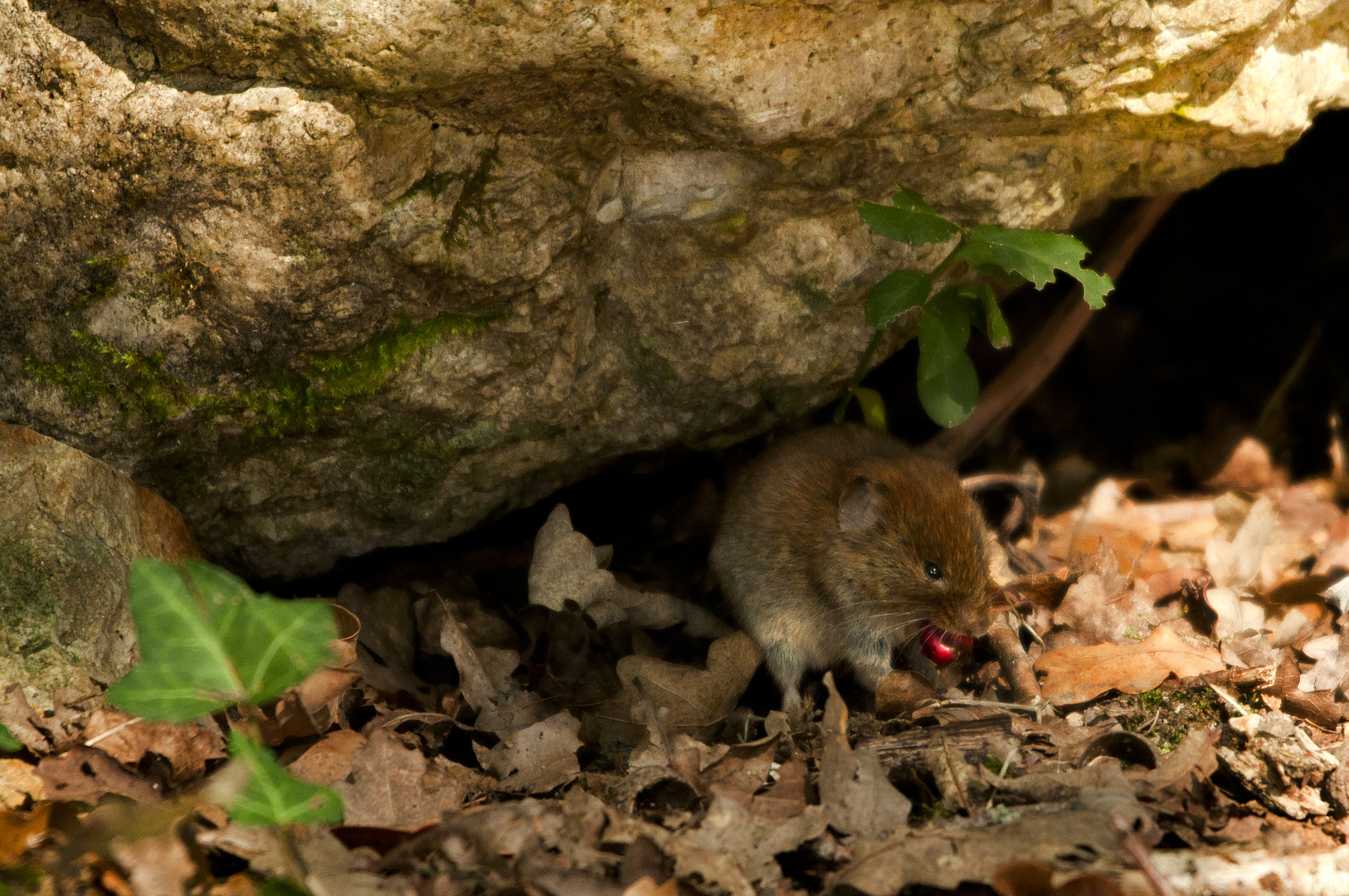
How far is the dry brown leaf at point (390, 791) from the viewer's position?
276 cm

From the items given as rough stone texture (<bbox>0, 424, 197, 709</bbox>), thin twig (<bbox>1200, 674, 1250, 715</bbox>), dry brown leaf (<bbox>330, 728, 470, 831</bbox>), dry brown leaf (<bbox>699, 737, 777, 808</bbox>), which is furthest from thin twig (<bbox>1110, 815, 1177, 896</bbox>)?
rough stone texture (<bbox>0, 424, 197, 709</bbox>)

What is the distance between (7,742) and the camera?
2.86m

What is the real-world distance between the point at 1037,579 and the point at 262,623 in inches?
127

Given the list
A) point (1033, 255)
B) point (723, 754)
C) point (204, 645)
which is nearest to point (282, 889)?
point (204, 645)

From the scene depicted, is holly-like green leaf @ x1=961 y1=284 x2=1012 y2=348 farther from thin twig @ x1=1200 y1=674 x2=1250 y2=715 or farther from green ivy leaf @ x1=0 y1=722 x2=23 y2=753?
green ivy leaf @ x1=0 y1=722 x2=23 y2=753

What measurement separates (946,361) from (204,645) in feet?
8.88

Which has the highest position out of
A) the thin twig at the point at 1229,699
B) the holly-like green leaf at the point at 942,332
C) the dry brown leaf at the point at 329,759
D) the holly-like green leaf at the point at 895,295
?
the holly-like green leaf at the point at 895,295

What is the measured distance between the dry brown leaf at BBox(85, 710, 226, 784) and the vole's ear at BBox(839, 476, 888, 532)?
2465 millimetres

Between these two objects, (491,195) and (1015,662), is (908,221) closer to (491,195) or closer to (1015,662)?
(491,195)

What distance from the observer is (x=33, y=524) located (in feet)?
10.9

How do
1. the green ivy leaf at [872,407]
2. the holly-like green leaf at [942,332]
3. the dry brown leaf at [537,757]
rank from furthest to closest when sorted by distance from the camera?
the green ivy leaf at [872,407], the holly-like green leaf at [942,332], the dry brown leaf at [537,757]

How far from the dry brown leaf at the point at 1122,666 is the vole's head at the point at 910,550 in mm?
353

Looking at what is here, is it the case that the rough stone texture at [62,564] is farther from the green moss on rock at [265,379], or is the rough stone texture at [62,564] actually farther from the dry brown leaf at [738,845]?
the dry brown leaf at [738,845]

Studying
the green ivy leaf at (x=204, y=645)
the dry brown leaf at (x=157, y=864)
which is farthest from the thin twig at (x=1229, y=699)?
the dry brown leaf at (x=157, y=864)
